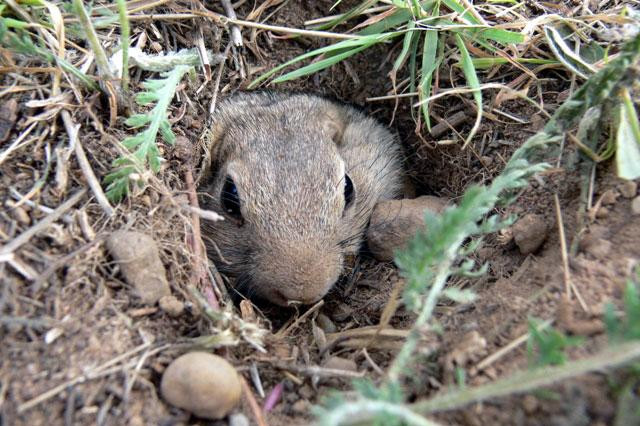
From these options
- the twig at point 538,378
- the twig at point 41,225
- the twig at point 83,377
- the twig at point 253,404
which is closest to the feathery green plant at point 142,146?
the twig at point 41,225

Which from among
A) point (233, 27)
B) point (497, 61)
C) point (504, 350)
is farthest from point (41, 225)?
point (497, 61)

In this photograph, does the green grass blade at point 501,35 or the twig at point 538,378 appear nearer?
the twig at point 538,378

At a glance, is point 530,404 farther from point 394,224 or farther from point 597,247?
point 394,224

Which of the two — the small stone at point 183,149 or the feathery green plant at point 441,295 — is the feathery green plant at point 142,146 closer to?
the small stone at point 183,149

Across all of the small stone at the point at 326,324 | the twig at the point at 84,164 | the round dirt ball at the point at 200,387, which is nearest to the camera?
the round dirt ball at the point at 200,387

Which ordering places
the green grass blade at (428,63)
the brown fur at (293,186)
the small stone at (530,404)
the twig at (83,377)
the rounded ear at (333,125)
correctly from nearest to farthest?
the small stone at (530,404) → the twig at (83,377) → the brown fur at (293,186) → the green grass blade at (428,63) → the rounded ear at (333,125)

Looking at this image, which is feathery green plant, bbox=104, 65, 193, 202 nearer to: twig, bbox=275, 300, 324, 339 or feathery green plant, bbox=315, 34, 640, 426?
twig, bbox=275, 300, 324, 339

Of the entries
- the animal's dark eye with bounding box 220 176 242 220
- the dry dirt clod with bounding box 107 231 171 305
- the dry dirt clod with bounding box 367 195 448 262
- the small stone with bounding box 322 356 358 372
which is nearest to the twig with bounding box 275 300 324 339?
the small stone with bounding box 322 356 358 372
